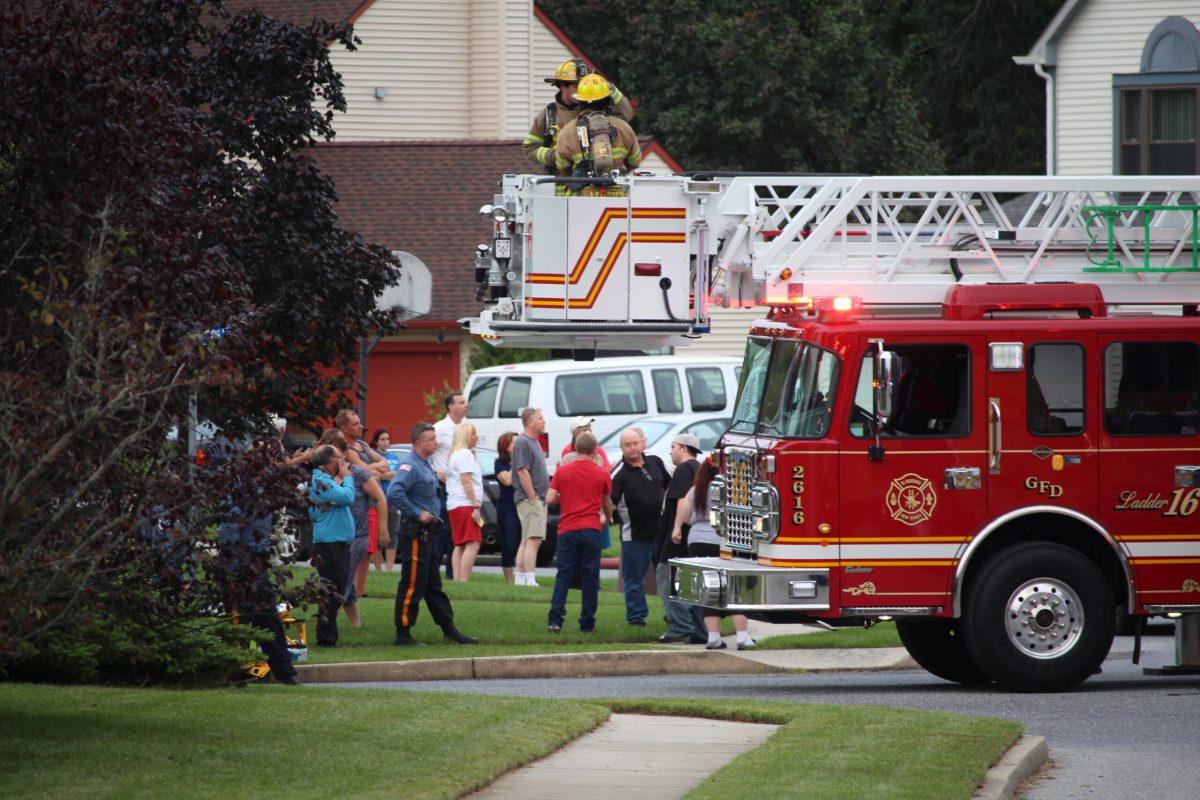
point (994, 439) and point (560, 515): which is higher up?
point (994, 439)

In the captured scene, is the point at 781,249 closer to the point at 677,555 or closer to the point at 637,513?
the point at 677,555

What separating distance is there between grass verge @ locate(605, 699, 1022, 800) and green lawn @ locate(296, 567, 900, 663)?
12.9 feet

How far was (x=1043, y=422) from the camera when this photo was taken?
12.9m

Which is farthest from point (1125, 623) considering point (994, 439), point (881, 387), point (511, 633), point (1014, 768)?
point (511, 633)

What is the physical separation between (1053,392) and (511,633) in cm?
585

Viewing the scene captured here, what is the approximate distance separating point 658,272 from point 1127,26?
58.3ft

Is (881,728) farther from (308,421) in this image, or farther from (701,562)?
(308,421)

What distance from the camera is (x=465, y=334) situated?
35.1 meters

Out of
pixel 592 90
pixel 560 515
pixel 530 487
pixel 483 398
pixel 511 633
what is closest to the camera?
pixel 592 90

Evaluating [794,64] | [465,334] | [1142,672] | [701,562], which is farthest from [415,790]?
[794,64]

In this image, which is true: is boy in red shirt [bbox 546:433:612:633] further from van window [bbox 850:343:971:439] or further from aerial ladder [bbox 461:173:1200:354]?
van window [bbox 850:343:971:439]

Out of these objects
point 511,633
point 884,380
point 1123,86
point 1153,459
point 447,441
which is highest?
point 1123,86

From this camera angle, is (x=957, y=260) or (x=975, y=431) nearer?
(x=975, y=431)

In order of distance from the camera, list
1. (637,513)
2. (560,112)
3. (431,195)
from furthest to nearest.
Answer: (431,195)
(637,513)
(560,112)
